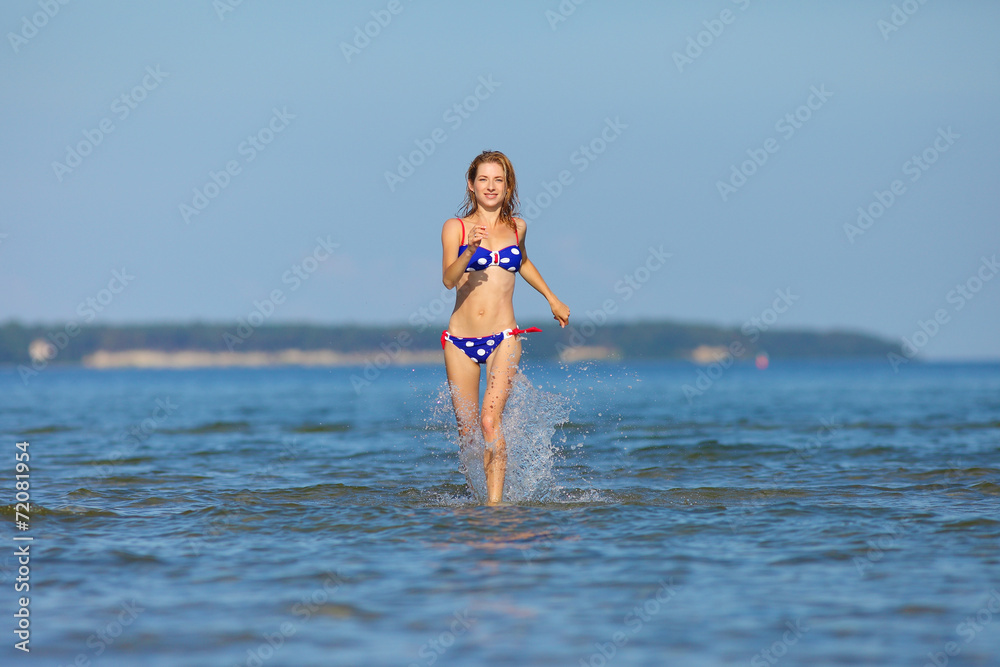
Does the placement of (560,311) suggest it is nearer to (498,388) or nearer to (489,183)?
(498,388)

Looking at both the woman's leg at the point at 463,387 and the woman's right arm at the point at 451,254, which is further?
the woman's leg at the point at 463,387

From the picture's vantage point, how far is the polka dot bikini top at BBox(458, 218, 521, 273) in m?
7.84

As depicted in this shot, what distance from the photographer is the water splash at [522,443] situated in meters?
8.65

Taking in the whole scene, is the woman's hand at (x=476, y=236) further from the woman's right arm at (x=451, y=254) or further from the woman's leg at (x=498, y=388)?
the woman's leg at (x=498, y=388)

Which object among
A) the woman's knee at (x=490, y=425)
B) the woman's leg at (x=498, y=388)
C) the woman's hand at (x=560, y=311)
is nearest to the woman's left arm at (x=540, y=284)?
the woman's hand at (x=560, y=311)

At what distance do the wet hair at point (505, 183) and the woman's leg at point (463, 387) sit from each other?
1.17 m

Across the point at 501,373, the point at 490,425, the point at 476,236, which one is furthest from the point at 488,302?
the point at 490,425

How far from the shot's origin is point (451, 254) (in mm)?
7746

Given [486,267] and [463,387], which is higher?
[486,267]

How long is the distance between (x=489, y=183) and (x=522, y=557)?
313 cm

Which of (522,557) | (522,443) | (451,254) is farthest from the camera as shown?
(522,443)

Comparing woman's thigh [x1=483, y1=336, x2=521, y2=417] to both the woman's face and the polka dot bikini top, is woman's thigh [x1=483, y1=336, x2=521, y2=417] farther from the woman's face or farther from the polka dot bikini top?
the woman's face

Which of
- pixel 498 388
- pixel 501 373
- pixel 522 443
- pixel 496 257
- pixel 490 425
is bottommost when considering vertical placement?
pixel 522 443

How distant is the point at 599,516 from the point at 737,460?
206 inches
